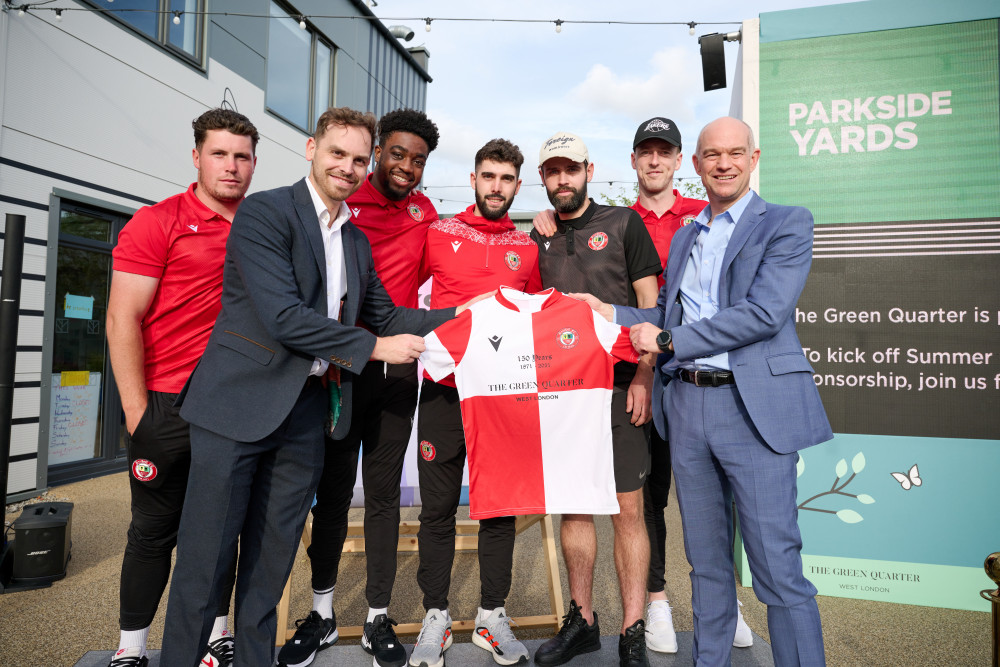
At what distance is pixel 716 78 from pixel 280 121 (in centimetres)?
673

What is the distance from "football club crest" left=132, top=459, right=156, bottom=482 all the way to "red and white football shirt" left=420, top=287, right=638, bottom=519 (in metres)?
1.13

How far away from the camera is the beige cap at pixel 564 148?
9.02ft

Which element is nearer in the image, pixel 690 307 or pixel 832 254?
pixel 690 307

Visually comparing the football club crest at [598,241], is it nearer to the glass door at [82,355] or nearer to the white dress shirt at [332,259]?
the white dress shirt at [332,259]

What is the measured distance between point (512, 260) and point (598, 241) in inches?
16.6

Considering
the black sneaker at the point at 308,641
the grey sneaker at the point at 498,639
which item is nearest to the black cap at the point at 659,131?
the grey sneaker at the point at 498,639

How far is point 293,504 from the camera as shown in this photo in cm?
216

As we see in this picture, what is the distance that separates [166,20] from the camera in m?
6.67

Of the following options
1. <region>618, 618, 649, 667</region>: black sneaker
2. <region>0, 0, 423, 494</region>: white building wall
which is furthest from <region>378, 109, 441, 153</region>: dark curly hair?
<region>0, 0, 423, 494</region>: white building wall

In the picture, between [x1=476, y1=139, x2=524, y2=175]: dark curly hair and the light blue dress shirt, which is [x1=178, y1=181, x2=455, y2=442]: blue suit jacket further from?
the light blue dress shirt

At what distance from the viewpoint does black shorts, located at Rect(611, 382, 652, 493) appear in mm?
2658

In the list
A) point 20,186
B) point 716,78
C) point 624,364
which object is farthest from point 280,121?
point 624,364

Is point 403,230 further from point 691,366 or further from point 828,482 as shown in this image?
point 828,482

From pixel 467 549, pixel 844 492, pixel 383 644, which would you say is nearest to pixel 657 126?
pixel 844 492
